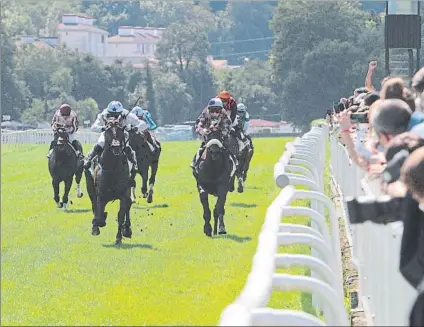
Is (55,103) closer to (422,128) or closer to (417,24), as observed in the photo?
(417,24)

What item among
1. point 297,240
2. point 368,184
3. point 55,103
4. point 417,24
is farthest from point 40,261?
point 55,103

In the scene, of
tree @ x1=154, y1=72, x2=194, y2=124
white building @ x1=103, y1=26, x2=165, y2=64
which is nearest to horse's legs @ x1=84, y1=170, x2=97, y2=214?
tree @ x1=154, y1=72, x2=194, y2=124

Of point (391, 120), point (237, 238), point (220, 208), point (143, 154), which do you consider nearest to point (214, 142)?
point (220, 208)

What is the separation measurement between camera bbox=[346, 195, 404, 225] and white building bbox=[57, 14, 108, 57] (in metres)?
42.4

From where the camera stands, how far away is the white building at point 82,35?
5147 centimetres

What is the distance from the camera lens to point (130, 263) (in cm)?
1221

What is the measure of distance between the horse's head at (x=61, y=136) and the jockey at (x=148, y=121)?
3.69 feet

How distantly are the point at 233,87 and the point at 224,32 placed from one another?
3610 centimetres

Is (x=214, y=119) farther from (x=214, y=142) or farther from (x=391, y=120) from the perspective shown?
(x=391, y=120)

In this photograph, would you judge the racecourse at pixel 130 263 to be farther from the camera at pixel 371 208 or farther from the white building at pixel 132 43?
the white building at pixel 132 43

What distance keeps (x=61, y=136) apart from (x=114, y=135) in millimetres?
5607

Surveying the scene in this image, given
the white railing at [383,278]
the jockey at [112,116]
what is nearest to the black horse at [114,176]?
the jockey at [112,116]

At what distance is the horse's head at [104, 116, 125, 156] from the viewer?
14.0m

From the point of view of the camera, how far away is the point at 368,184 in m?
6.69
